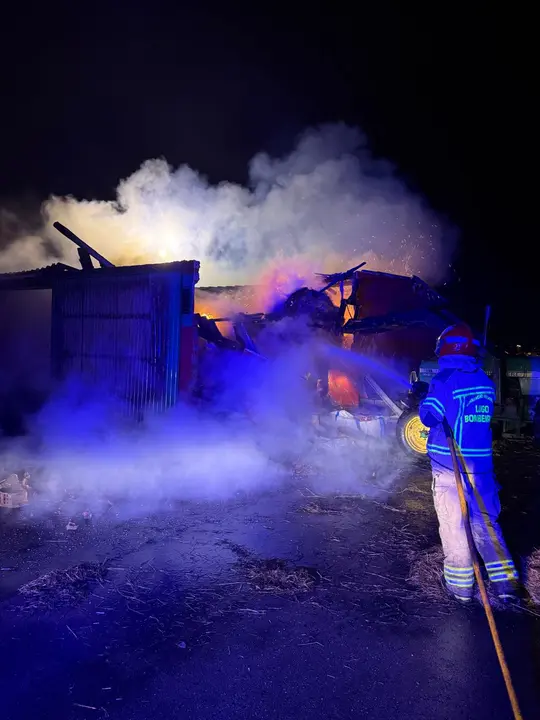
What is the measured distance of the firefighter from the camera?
3707mm

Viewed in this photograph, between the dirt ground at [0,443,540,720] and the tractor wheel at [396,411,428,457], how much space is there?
107 inches

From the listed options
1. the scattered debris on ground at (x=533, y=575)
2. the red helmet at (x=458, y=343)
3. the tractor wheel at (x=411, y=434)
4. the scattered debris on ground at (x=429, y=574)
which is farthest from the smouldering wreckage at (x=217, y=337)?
the red helmet at (x=458, y=343)

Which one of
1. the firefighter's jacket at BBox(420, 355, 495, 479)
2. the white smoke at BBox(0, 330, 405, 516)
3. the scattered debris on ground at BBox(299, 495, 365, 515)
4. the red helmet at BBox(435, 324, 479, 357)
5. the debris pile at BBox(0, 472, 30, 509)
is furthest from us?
the white smoke at BBox(0, 330, 405, 516)

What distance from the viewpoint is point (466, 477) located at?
3.83 meters

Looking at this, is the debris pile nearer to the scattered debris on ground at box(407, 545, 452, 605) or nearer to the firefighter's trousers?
the scattered debris on ground at box(407, 545, 452, 605)

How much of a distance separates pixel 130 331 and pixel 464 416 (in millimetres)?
7741

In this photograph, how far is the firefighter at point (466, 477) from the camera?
371 centimetres

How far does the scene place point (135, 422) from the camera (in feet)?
30.6

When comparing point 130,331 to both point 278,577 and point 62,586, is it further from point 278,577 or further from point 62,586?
point 278,577

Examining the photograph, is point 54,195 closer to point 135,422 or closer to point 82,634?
point 135,422

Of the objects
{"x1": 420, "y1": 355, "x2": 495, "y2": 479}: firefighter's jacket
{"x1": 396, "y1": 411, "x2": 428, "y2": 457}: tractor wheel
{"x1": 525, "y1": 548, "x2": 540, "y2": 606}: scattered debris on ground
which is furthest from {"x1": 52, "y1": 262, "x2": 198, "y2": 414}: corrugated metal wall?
{"x1": 525, "y1": 548, "x2": 540, "y2": 606}: scattered debris on ground

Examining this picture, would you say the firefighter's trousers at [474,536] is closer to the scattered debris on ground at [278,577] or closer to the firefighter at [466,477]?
the firefighter at [466,477]

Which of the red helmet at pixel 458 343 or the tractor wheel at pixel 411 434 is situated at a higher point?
the red helmet at pixel 458 343

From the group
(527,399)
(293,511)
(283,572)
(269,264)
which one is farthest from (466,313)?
(283,572)
